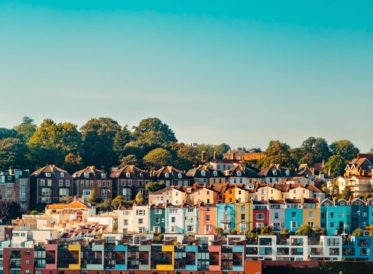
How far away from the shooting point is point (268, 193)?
88312mm

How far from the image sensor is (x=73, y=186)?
95.3m

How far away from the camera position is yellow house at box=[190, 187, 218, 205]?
8831cm

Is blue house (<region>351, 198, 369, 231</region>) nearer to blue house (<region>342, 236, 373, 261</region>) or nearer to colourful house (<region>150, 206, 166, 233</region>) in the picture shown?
blue house (<region>342, 236, 373, 261</region>)

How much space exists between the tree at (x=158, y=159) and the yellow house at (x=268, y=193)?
1282 centimetres

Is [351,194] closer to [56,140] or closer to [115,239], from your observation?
[115,239]

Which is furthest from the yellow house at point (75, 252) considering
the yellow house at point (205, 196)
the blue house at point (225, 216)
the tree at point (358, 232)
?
the tree at point (358, 232)

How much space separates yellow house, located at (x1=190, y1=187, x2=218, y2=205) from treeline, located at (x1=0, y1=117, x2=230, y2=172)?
11302 millimetres

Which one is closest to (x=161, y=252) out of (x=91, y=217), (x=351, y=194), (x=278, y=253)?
(x=278, y=253)

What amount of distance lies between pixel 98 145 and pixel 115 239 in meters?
26.0

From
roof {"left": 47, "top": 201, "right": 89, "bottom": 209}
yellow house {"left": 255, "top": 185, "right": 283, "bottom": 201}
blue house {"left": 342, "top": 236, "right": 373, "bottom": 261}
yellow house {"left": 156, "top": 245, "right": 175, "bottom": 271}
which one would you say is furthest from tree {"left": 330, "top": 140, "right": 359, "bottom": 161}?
yellow house {"left": 156, "top": 245, "right": 175, "bottom": 271}

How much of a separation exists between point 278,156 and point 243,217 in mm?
17970

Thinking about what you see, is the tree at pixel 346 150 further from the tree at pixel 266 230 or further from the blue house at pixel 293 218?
the tree at pixel 266 230

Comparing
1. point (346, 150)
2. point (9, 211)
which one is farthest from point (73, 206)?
point (346, 150)

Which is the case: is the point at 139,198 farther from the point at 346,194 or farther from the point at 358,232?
the point at 358,232
